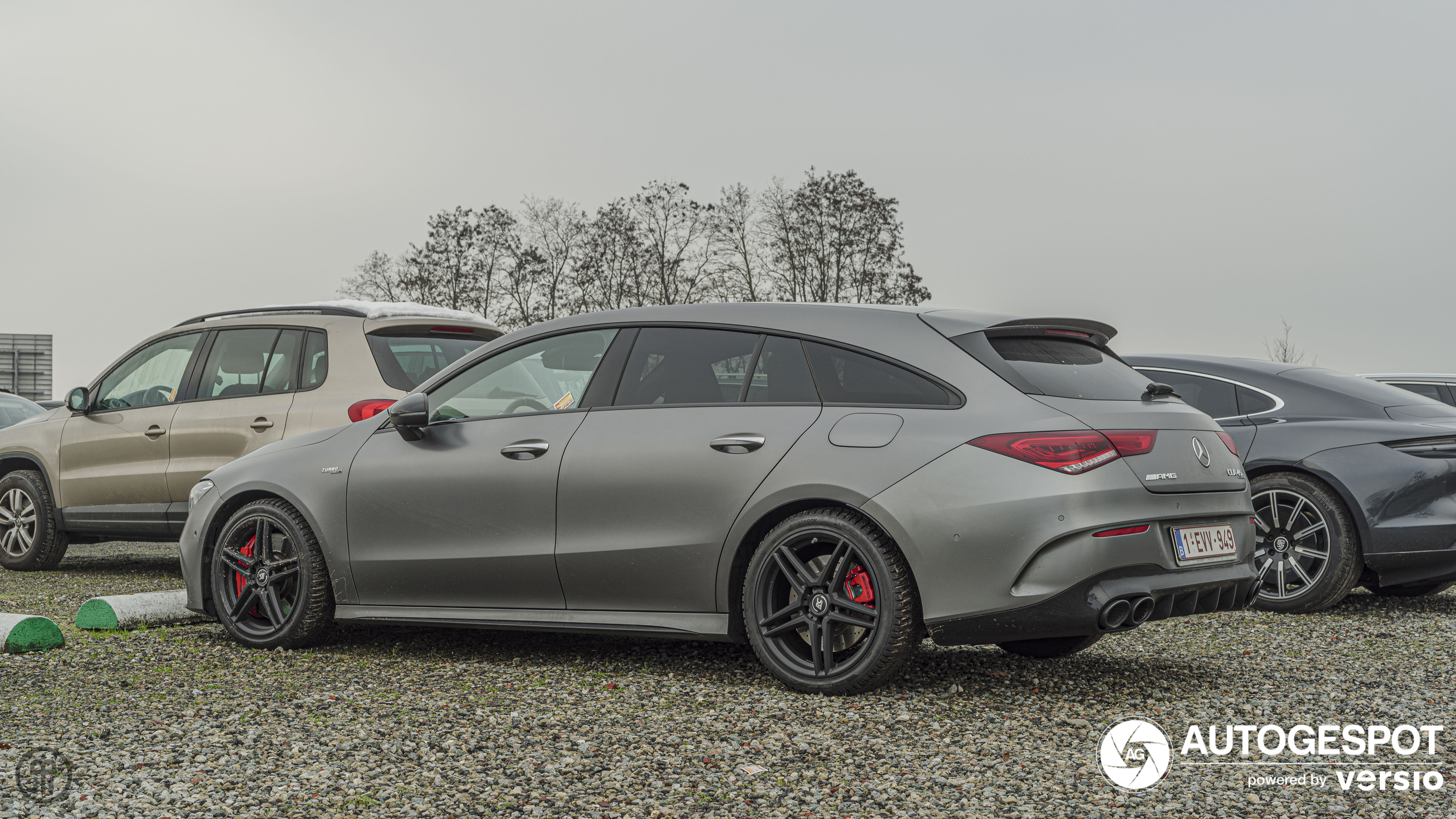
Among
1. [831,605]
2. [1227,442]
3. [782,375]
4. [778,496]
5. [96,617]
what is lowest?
[96,617]

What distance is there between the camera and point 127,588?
8.91 metres

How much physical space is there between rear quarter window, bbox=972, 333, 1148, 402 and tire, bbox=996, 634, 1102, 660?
4.03 feet

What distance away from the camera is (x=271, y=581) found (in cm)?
625

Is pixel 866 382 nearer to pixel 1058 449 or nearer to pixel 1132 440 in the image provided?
pixel 1058 449

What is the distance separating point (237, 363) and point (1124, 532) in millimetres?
6367

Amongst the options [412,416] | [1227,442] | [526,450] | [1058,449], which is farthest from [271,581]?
[1227,442]

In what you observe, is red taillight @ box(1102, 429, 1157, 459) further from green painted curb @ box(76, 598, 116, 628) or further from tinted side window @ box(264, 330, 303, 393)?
tinted side window @ box(264, 330, 303, 393)

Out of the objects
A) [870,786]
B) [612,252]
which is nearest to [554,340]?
[870,786]

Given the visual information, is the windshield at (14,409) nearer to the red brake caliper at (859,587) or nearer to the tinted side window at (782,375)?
the tinted side window at (782,375)

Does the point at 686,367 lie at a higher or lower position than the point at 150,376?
higher

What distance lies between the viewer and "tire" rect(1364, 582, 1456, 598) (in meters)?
7.94

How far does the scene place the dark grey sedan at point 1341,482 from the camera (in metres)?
7.38

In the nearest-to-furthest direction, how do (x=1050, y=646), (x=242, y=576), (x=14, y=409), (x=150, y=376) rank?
(x=1050, y=646) → (x=242, y=576) → (x=150, y=376) → (x=14, y=409)

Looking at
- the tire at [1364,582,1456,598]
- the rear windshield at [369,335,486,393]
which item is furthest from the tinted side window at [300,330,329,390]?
the tire at [1364,582,1456,598]
